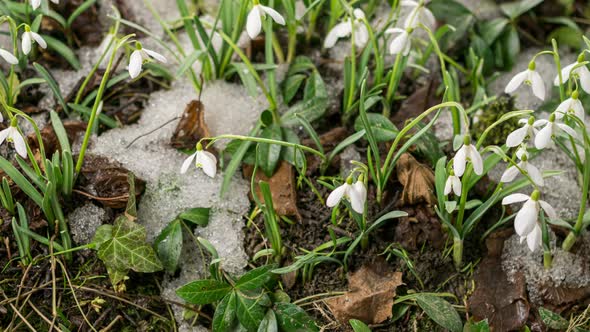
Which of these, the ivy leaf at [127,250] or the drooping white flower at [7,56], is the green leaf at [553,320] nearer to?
the ivy leaf at [127,250]

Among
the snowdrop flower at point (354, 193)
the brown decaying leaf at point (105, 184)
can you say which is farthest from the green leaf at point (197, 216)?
the snowdrop flower at point (354, 193)

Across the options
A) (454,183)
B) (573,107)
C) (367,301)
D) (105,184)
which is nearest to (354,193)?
(454,183)

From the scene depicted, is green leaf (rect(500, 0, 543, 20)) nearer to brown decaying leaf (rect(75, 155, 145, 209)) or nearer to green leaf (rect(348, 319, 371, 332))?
green leaf (rect(348, 319, 371, 332))

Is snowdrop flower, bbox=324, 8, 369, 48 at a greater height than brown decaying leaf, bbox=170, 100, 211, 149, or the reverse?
snowdrop flower, bbox=324, 8, 369, 48

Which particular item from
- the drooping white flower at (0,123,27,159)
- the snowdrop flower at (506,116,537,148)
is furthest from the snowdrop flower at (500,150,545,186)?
the drooping white flower at (0,123,27,159)

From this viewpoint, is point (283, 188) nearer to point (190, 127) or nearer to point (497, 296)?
point (190, 127)

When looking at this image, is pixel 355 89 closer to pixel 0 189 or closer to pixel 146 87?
pixel 146 87

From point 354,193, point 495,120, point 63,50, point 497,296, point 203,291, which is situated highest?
point 63,50

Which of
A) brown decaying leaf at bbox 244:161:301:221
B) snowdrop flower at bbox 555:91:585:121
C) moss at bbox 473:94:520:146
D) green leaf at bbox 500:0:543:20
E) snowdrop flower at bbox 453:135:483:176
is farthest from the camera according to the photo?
green leaf at bbox 500:0:543:20
